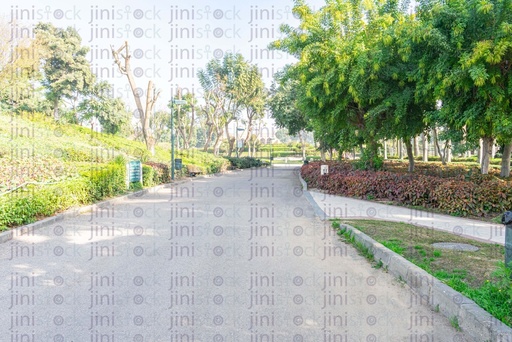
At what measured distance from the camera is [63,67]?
1587 inches

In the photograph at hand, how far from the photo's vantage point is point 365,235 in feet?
23.1

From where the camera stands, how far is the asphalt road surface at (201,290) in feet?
11.8

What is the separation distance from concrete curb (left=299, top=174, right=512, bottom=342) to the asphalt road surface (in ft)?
0.42

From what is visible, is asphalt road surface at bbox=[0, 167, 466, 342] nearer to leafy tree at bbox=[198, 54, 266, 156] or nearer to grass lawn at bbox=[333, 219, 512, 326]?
grass lawn at bbox=[333, 219, 512, 326]

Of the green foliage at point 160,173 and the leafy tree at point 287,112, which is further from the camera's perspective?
the leafy tree at point 287,112

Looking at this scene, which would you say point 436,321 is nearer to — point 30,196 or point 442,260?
point 442,260

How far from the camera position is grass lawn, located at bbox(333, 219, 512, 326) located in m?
3.70

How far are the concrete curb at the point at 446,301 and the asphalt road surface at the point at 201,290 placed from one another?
0.42 ft

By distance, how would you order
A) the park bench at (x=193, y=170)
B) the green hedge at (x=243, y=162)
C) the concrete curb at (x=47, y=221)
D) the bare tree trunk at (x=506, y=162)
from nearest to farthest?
the concrete curb at (x=47, y=221) → the bare tree trunk at (x=506, y=162) → the park bench at (x=193, y=170) → the green hedge at (x=243, y=162)

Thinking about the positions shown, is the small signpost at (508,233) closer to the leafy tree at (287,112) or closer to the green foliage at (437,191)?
the green foliage at (437,191)

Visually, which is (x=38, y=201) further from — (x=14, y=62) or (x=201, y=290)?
(x=14, y=62)

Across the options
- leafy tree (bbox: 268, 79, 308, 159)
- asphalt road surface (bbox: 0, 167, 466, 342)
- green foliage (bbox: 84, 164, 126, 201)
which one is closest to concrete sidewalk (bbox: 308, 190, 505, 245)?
asphalt road surface (bbox: 0, 167, 466, 342)

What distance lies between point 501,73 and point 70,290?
37.8ft

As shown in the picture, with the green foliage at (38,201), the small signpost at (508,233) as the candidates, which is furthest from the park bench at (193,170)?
the small signpost at (508,233)
